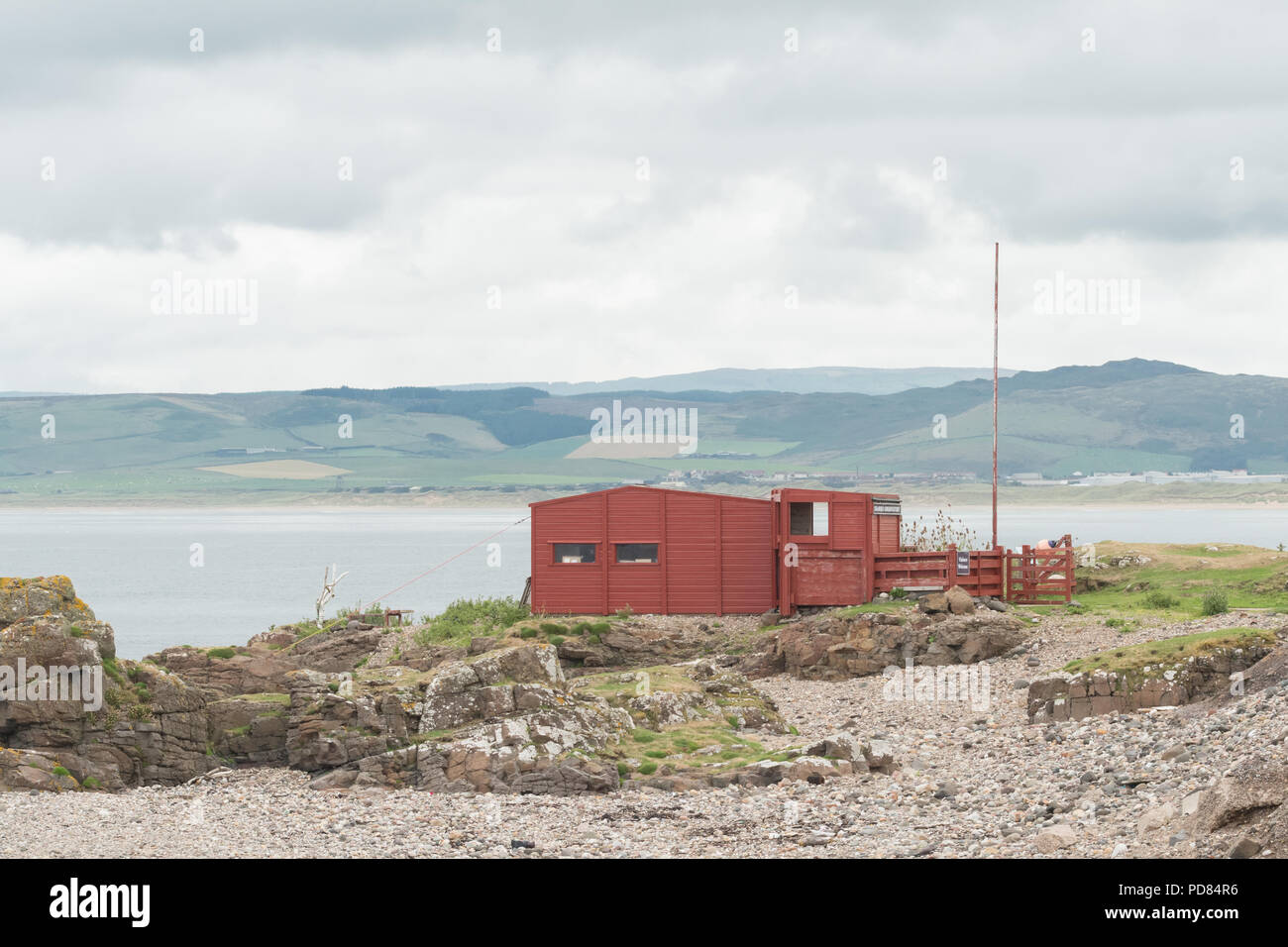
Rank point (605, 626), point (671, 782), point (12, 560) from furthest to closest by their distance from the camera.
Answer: point (12, 560)
point (605, 626)
point (671, 782)

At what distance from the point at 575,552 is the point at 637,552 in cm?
190

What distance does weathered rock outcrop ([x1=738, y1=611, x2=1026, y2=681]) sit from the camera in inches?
1284

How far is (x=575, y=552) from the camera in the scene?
41.2m

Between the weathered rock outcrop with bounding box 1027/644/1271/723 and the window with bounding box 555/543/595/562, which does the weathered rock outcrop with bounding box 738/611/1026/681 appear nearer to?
the window with bounding box 555/543/595/562

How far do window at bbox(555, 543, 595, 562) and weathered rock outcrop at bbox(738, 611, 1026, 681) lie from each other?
289 inches

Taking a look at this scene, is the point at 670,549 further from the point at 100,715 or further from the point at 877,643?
the point at 100,715

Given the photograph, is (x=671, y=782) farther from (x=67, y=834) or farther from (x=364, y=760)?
(x=67, y=834)

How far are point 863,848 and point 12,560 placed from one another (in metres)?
147

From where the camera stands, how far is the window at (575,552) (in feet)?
135

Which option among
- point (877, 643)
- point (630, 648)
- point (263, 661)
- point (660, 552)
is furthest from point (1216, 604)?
point (263, 661)

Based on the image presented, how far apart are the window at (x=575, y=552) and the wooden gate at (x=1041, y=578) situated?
12.2m

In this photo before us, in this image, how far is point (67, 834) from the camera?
679 inches

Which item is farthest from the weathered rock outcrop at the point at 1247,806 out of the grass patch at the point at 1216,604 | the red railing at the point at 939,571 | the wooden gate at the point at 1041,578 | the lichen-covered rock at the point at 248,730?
the wooden gate at the point at 1041,578
